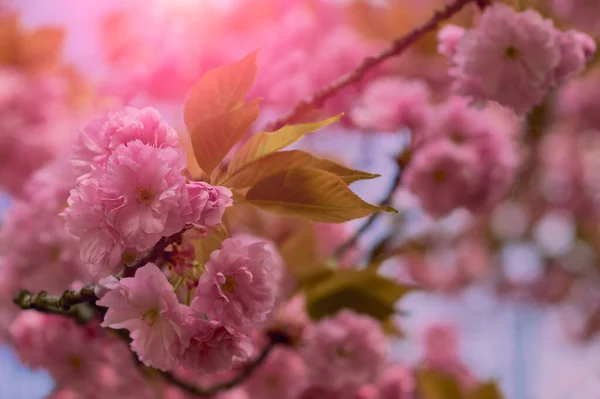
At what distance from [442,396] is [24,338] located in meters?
0.56

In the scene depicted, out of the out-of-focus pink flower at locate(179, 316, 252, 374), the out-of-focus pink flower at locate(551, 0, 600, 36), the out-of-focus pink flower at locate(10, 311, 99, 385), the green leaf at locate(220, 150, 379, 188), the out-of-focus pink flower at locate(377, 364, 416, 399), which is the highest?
the green leaf at locate(220, 150, 379, 188)

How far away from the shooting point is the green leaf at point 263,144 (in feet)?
1.33

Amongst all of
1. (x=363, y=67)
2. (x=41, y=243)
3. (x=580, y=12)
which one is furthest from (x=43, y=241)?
(x=580, y=12)

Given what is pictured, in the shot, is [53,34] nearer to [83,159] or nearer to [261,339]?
[261,339]

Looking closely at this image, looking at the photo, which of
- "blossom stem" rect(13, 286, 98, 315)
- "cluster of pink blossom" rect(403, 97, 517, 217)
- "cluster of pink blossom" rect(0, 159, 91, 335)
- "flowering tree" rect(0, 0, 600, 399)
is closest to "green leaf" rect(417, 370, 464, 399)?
"flowering tree" rect(0, 0, 600, 399)

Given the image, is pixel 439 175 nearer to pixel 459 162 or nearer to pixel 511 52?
pixel 459 162

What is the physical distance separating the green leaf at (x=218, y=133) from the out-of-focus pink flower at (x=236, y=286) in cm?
7

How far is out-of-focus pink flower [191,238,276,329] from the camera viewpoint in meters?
0.35

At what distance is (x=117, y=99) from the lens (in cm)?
94

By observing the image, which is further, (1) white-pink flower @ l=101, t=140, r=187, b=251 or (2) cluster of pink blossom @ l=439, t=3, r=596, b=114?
(2) cluster of pink blossom @ l=439, t=3, r=596, b=114

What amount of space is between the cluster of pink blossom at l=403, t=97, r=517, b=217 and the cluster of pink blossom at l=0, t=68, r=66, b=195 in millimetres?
579

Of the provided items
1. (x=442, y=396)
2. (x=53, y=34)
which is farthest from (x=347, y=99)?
(x=53, y=34)

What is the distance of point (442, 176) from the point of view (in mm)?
673

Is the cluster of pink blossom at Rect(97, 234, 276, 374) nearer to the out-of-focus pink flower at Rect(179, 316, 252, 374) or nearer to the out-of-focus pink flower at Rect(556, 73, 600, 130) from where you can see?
the out-of-focus pink flower at Rect(179, 316, 252, 374)
